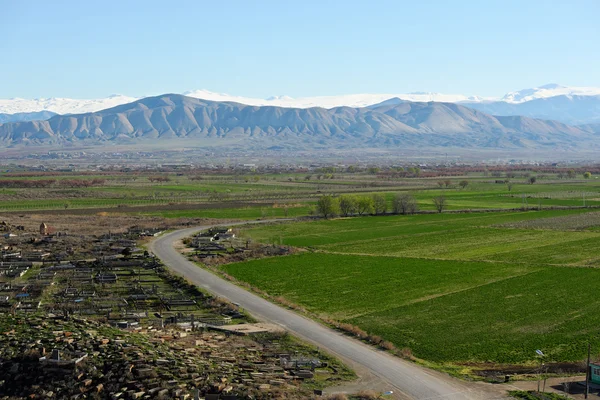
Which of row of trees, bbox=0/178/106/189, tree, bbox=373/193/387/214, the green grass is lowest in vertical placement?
row of trees, bbox=0/178/106/189

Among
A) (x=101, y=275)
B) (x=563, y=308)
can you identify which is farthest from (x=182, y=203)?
(x=563, y=308)

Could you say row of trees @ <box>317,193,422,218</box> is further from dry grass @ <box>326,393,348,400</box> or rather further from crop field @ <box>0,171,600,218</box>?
dry grass @ <box>326,393,348,400</box>

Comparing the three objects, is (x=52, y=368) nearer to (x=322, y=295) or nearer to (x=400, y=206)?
(x=322, y=295)

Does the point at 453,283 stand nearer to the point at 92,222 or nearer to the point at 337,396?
the point at 337,396

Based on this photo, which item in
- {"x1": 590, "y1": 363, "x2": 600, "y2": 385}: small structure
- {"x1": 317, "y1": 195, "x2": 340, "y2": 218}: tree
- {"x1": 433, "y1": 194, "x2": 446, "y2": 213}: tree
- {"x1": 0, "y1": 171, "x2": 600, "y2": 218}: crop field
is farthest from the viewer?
{"x1": 0, "y1": 171, "x2": 600, "y2": 218}: crop field

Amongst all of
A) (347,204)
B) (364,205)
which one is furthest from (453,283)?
(364,205)

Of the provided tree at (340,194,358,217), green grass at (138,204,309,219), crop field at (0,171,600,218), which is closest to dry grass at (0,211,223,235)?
green grass at (138,204,309,219)

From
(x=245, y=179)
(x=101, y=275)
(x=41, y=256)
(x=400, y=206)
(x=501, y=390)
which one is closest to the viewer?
(x=501, y=390)
